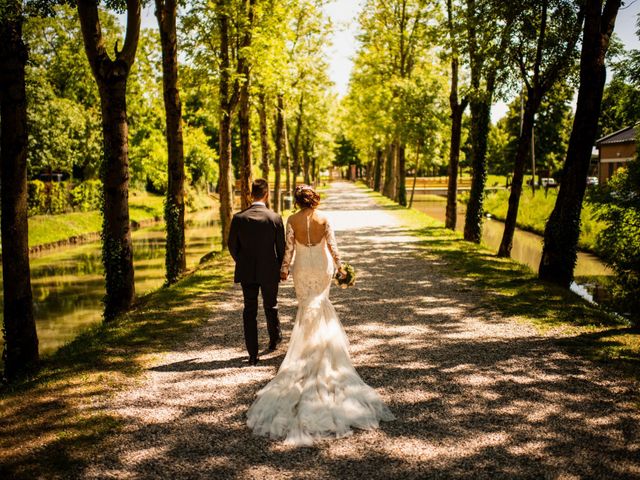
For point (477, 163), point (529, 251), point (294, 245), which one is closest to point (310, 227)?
point (294, 245)

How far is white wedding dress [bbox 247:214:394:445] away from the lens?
4.88 meters

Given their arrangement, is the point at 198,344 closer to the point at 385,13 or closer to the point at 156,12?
the point at 156,12

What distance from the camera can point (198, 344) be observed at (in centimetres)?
764

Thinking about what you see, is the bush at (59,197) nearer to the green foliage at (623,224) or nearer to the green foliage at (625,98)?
the green foliage at (625,98)

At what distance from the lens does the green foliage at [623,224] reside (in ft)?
29.5

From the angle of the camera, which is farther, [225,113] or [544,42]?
[225,113]

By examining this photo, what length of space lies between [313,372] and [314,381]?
0.14m

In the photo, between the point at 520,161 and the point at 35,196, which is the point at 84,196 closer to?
the point at 35,196

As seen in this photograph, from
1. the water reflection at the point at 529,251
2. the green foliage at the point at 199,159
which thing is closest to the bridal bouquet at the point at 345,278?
the water reflection at the point at 529,251

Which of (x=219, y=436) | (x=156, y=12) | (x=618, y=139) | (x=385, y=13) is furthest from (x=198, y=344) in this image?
(x=618, y=139)

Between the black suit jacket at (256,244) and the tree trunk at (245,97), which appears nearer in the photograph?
the black suit jacket at (256,244)

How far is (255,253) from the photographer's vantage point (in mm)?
6594

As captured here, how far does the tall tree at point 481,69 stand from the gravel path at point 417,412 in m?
8.57

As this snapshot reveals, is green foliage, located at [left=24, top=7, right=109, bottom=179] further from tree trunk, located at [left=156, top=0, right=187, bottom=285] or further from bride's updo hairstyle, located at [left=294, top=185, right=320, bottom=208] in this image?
bride's updo hairstyle, located at [left=294, top=185, right=320, bottom=208]
